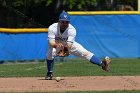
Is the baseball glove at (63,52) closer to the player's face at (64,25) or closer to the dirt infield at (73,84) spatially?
the player's face at (64,25)

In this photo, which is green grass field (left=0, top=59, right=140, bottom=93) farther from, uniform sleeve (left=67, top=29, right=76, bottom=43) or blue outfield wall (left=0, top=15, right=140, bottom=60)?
blue outfield wall (left=0, top=15, right=140, bottom=60)

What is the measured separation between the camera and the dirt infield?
11164 mm

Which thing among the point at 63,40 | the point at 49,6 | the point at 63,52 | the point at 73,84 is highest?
the point at 63,40

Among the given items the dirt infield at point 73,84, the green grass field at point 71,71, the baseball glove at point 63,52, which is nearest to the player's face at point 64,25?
the baseball glove at point 63,52

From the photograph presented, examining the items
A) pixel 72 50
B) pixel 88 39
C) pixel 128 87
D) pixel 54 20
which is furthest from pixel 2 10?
pixel 128 87

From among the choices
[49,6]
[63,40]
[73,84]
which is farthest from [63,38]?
[49,6]

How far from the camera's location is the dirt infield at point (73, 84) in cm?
1116

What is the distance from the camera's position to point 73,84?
1200 centimetres

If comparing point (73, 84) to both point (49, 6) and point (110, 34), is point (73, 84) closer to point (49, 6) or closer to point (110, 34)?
point (110, 34)

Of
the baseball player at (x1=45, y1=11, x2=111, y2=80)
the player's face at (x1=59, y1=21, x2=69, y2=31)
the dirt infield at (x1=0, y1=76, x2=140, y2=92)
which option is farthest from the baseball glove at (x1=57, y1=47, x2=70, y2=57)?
the dirt infield at (x1=0, y1=76, x2=140, y2=92)

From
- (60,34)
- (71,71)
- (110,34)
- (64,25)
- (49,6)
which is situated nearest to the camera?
(64,25)

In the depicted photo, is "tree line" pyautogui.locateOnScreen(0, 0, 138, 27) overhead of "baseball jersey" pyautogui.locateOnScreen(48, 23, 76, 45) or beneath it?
beneath

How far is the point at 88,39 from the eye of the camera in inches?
959

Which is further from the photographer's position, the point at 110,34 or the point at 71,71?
the point at 110,34
